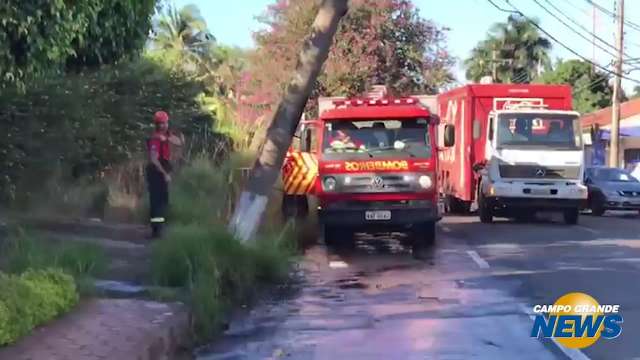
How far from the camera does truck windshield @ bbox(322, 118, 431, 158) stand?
15.8 metres

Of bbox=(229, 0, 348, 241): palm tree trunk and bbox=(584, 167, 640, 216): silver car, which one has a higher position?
bbox=(229, 0, 348, 241): palm tree trunk

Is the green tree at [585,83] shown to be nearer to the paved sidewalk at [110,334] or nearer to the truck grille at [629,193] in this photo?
the truck grille at [629,193]

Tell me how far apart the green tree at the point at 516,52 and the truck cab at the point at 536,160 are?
52.1 m

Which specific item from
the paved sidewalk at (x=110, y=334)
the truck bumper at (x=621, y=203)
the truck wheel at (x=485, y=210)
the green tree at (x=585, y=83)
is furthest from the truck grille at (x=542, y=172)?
the green tree at (x=585, y=83)

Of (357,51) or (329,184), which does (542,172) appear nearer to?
(329,184)

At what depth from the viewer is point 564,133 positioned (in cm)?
2127

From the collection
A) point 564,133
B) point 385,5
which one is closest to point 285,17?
point 385,5

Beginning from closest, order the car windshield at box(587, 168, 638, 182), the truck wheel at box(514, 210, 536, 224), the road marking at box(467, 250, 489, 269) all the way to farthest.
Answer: the road marking at box(467, 250, 489, 269) → the truck wheel at box(514, 210, 536, 224) → the car windshield at box(587, 168, 638, 182)

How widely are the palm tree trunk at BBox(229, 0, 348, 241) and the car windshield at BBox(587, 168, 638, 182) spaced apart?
16.9 m

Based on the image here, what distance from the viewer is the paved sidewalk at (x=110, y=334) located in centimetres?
665

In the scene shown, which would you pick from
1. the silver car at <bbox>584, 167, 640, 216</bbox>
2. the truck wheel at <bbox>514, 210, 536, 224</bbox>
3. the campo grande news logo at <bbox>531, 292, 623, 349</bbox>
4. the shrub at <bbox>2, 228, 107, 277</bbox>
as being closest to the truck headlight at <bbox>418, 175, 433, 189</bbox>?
the campo grande news logo at <bbox>531, 292, 623, 349</bbox>

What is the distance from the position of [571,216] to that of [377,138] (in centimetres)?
781

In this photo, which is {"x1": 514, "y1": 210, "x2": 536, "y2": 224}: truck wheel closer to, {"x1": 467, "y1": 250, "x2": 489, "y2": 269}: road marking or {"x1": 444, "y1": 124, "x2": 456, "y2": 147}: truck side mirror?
{"x1": 444, "y1": 124, "x2": 456, "y2": 147}: truck side mirror

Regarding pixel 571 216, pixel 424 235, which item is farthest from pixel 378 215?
pixel 571 216
